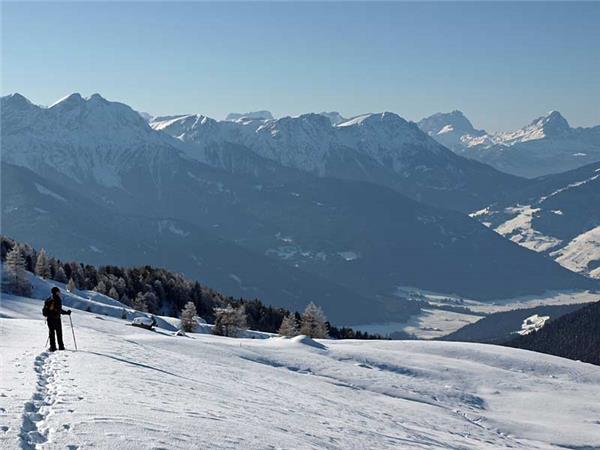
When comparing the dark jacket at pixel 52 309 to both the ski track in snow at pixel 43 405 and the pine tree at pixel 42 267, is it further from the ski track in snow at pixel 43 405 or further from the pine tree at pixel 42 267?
the pine tree at pixel 42 267

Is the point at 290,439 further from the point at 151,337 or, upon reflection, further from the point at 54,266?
the point at 54,266

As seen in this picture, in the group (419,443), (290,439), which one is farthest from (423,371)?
(290,439)

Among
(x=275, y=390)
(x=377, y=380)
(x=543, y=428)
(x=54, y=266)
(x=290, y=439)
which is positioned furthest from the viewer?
(x=54, y=266)

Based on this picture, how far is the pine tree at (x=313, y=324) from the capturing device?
105 meters

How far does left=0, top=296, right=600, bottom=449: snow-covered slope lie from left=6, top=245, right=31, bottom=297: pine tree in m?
49.5

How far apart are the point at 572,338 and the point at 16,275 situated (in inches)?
5299

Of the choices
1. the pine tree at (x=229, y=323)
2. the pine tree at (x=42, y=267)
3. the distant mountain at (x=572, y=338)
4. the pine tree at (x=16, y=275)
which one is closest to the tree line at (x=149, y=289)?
the pine tree at (x=42, y=267)

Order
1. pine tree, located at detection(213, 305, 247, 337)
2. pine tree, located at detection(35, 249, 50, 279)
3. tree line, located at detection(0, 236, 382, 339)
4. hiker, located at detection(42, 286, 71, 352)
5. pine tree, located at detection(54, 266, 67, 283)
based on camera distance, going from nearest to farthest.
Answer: hiker, located at detection(42, 286, 71, 352) → pine tree, located at detection(213, 305, 247, 337) → pine tree, located at detection(35, 249, 50, 279) → tree line, located at detection(0, 236, 382, 339) → pine tree, located at detection(54, 266, 67, 283)

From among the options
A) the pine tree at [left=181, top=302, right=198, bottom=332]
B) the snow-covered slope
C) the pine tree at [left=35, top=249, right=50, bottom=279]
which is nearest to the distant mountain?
the pine tree at [left=181, top=302, right=198, bottom=332]

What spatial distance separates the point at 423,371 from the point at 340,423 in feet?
80.5

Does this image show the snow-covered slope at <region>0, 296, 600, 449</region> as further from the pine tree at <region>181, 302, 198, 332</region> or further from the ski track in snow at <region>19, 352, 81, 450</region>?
the pine tree at <region>181, 302, 198, 332</region>

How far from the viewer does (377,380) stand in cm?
4547

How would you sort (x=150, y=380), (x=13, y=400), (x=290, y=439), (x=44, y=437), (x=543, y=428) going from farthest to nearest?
(x=543, y=428) < (x=150, y=380) < (x=290, y=439) < (x=13, y=400) < (x=44, y=437)

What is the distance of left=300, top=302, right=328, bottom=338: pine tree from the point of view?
344ft
